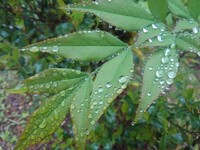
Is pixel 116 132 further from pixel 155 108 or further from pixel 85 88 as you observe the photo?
pixel 85 88

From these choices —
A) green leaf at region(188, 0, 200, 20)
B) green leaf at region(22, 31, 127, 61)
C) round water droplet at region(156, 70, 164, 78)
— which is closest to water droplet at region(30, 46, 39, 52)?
green leaf at region(22, 31, 127, 61)

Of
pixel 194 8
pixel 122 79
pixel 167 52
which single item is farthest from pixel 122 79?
pixel 194 8

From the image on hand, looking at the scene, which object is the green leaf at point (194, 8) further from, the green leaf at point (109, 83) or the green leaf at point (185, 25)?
the green leaf at point (109, 83)

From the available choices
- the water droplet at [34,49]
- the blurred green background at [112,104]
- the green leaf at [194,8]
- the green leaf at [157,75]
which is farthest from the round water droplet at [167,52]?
the blurred green background at [112,104]

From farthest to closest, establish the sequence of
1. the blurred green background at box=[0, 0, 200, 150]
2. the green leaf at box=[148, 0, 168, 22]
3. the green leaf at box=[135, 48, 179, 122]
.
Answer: the blurred green background at box=[0, 0, 200, 150], the green leaf at box=[148, 0, 168, 22], the green leaf at box=[135, 48, 179, 122]

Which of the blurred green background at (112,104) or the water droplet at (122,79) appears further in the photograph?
the blurred green background at (112,104)

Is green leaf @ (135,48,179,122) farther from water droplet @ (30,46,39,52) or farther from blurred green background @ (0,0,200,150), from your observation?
blurred green background @ (0,0,200,150)
